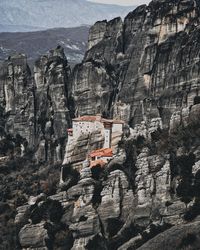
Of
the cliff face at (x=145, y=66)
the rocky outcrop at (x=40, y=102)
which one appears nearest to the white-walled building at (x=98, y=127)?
the cliff face at (x=145, y=66)

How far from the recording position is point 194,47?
132 metres

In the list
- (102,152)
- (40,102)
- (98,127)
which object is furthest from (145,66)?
(40,102)

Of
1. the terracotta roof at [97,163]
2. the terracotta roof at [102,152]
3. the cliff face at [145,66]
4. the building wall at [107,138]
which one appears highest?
the cliff face at [145,66]

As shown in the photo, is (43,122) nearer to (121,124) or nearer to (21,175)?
(21,175)

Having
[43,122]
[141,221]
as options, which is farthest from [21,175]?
[141,221]

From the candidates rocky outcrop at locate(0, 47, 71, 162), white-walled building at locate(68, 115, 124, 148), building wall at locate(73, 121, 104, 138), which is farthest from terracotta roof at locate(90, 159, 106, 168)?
rocky outcrop at locate(0, 47, 71, 162)

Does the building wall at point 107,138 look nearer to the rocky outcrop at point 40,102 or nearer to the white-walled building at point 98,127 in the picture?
the white-walled building at point 98,127

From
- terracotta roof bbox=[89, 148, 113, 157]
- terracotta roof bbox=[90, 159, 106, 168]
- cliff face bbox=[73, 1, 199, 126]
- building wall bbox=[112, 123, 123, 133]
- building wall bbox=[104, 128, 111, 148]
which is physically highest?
cliff face bbox=[73, 1, 199, 126]

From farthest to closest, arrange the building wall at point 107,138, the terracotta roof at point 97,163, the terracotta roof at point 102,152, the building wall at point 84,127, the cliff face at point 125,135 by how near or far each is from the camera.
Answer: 1. the building wall at point 84,127
2. the building wall at point 107,138
3. the terracotta roof at point 102,152
4. the terracotta roof at point 97,163
5. the cliff face at point 125,135

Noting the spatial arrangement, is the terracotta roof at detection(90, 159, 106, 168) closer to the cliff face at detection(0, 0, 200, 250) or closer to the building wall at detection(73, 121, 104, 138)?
the cliff face at detection(0, 0, 200, 250)

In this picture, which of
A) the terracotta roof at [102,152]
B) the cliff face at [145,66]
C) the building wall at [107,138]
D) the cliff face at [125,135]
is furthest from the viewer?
the cliff face at [145,66]

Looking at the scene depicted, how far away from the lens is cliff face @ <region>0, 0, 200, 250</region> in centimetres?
10706

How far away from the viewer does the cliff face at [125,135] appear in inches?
4215

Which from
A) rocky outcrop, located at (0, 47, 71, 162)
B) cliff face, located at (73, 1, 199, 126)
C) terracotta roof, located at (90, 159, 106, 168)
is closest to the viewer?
terracotta roof, located at (90, 159, 106, 168)
